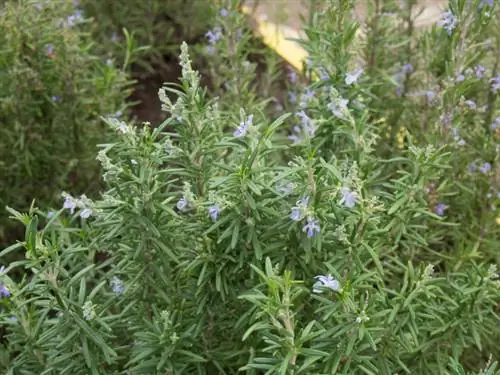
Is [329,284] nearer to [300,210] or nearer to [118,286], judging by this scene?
[300,210]

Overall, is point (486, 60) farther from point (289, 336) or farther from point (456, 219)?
point (289, 336)

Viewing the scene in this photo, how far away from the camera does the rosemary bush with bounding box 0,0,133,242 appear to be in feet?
8.95

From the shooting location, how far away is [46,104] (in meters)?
2.91

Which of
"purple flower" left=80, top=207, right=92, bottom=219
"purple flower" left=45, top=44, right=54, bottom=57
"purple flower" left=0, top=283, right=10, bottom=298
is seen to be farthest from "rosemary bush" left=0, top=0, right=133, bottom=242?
"purple flower" left=80, top=207, right=92, bottom=219

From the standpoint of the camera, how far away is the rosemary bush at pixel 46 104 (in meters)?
2.73

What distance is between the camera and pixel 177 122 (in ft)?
6.29

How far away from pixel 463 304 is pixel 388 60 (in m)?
1.44

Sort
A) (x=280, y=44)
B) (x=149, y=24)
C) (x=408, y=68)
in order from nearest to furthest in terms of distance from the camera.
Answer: (x=408, y=68) < (x=280, y=44) < (x=149, y=24)

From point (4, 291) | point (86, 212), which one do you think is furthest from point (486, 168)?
point (4, 291)

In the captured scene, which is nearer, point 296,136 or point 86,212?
point 86,212

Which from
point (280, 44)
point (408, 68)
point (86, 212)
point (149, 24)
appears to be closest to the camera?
point (86, 212)

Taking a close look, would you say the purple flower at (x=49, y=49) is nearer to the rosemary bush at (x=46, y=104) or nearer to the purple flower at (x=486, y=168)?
the rosemary bush at (x=46, y=104)

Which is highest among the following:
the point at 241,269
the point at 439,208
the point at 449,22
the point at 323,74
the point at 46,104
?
the point at 449,22

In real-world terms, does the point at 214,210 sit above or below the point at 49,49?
below
